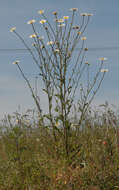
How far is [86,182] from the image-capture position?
3193mm

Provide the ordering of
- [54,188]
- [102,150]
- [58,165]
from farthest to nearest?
1. [58,165]
2. [102,150]
3. [54,188]

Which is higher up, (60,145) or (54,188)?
(60,145)

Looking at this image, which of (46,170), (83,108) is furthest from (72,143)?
(46,170)

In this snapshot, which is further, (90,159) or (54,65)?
(54,65)

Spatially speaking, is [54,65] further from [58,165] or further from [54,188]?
[54,188]

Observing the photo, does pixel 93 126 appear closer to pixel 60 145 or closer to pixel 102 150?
pixel 60 145

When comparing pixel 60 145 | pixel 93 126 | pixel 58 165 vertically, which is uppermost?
pixel 93 126

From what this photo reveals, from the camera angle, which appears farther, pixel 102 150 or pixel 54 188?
pixel 102 150

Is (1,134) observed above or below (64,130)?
above

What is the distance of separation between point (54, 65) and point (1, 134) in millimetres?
3040

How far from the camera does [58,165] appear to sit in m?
3.75

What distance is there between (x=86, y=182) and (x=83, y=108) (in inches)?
55.5

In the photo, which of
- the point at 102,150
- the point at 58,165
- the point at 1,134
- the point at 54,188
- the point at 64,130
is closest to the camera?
the point at 54,188

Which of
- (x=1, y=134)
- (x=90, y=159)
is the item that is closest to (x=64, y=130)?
(x=90, y=159)
